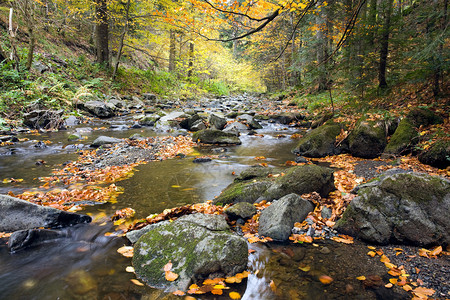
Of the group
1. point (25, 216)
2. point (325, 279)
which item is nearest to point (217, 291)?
point (325, 279)

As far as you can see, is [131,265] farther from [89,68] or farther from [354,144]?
[89,68]

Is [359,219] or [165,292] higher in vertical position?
[359,219]

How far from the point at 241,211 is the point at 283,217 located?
2.32 feet

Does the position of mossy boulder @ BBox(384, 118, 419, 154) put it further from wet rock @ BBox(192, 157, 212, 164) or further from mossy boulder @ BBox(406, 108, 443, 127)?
wet rock @ BBox(192, 157, 212, 164)

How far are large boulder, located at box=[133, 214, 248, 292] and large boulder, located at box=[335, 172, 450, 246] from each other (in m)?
1.66

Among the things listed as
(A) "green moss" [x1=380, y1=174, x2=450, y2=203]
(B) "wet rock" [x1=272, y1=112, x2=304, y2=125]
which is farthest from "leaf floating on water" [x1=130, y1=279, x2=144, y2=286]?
(B) "wet rock" [x1=272, y1=112, x2=304, y2=125]

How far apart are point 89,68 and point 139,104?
4165 millimetres

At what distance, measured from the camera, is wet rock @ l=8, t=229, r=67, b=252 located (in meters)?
3.01

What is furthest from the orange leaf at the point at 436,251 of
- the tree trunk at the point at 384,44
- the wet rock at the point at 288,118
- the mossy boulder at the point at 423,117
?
the wet rock at the point at 288,118

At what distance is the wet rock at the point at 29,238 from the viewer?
301 centimetres

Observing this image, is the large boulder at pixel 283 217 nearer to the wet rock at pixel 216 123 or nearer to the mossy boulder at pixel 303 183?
the mossy boulder at pixel 303 183

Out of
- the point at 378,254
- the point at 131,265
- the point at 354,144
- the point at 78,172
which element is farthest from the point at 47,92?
the point at 378,254

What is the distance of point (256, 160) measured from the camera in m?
7.56

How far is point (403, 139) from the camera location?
6633mm
